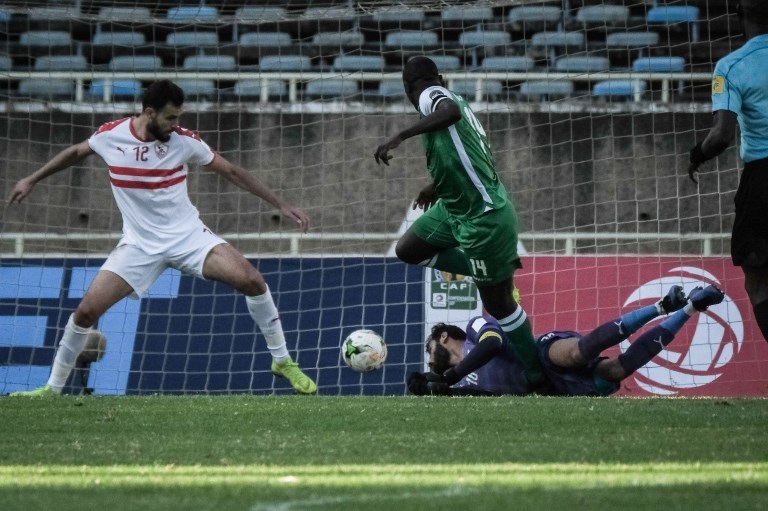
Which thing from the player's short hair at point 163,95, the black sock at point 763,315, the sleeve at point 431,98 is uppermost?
the player's short hair at point 163,95

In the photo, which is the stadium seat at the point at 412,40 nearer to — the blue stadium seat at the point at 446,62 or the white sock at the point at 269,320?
the blue stadium seat at the point at 446,62

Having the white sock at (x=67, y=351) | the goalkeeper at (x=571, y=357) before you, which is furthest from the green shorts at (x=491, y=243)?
the white sock at (x=67, y=351)

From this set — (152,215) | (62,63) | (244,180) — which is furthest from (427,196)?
(62,63)

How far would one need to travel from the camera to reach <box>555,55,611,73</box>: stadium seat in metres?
15.9

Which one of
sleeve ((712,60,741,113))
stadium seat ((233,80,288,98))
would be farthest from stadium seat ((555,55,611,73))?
sleeve ((712,60,741,113))

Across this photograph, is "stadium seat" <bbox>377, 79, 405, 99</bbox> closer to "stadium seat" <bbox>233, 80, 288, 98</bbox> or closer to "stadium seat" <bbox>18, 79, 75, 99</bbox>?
"stadium seat" <bbox>233, 80, 288, 98</bbox>

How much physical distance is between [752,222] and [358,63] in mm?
10359

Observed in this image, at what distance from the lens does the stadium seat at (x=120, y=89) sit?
588 inches

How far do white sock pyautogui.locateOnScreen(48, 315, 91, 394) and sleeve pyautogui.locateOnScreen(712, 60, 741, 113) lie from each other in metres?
4.86

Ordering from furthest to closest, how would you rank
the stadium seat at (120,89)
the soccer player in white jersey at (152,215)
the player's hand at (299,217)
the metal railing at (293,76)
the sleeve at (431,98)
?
the stadium seat at (120,89) → the metal railing at (293,76) → the soccer player in white jersey at (152,215) → the player's hand at (299,217) → the sleeve at (431,98)

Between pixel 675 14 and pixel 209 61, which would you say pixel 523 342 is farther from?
pixel 209 61

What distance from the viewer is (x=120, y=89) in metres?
16.2

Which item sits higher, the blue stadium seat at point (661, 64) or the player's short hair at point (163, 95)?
the blue stadium seat at point (661, 64)

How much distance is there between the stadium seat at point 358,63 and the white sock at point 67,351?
24.9 feet
